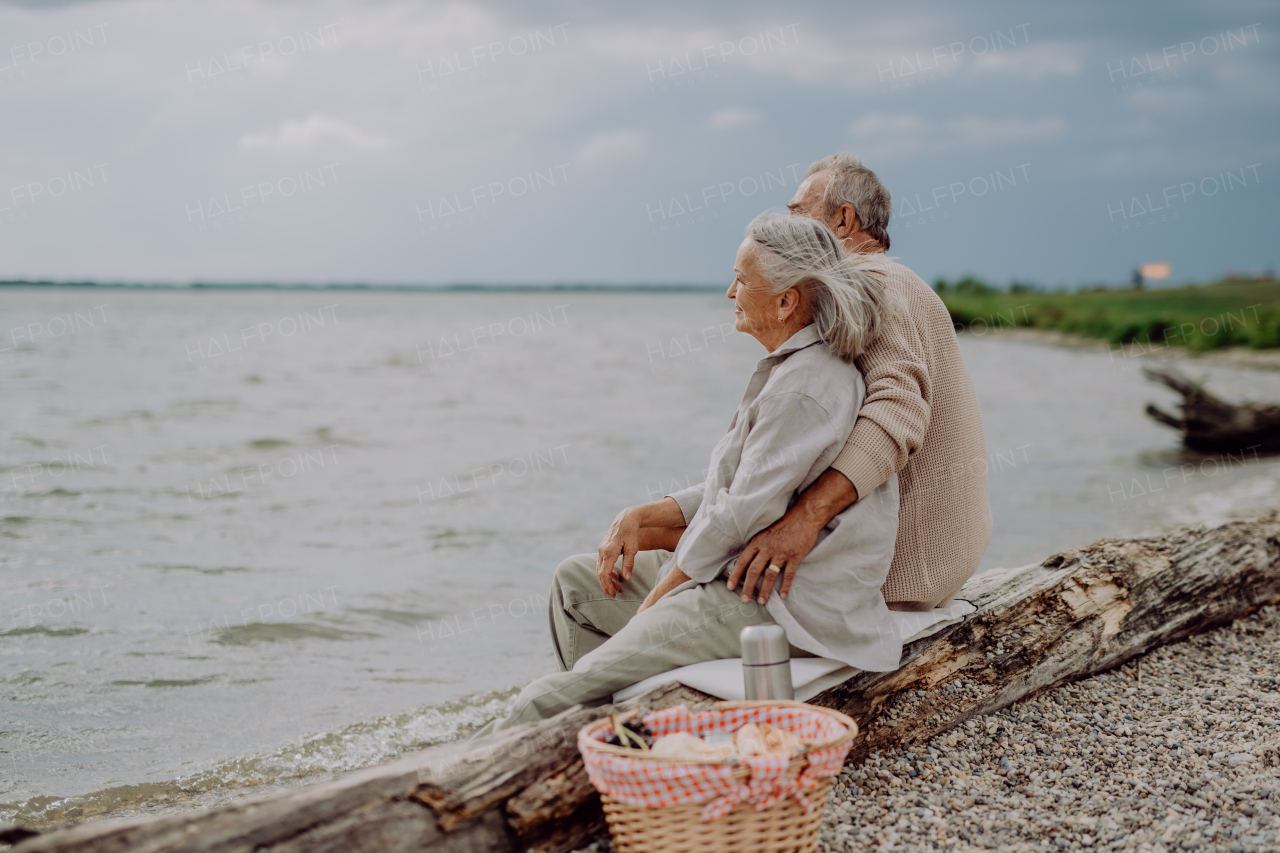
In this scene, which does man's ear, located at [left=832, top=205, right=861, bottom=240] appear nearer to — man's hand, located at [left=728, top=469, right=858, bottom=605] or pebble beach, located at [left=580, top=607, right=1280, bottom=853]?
man's hand, located at [left=728, top=469, right=858, bottom=605]

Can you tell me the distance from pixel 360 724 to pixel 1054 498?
9.07m

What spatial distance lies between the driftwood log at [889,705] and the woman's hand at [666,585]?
A: 1.13 ft

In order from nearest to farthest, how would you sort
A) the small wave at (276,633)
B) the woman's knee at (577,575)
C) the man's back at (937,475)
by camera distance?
the man's back at (937,475)
the woman's knee at (577,575)
the small wave at (276,633)

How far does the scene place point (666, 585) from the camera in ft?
10.6

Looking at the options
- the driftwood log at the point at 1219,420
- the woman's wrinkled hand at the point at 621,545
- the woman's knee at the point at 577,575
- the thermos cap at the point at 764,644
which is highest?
the woman's wrinkled hand at the point at 621,545

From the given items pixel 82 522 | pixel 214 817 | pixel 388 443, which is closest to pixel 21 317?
pixel 388 443

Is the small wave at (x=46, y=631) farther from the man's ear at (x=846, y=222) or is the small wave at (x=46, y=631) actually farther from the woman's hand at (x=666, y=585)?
the man's ear at (x=846, y=222)

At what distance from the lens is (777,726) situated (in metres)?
2.66

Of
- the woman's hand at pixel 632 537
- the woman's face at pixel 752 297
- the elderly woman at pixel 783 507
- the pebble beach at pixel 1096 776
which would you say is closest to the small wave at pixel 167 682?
the woman's hand at pixel 632 537

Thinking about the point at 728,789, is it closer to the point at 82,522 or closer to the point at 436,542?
the point at 436,542

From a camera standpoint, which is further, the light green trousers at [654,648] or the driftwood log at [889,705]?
the light green trousers at [654,648]

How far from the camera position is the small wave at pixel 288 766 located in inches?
169

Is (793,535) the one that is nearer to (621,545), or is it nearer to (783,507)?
(783,507)

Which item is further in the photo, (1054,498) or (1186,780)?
(1054,498)
